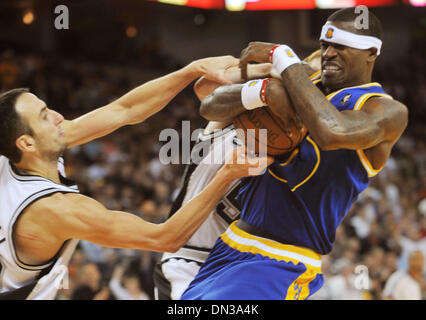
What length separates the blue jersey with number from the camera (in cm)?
273

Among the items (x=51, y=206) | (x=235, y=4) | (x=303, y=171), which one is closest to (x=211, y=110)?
(x=303, y=171)

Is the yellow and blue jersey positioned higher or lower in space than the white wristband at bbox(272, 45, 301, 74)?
lower

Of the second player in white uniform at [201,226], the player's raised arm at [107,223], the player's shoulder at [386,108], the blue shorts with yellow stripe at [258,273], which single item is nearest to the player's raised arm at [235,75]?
the second player in white uniform at [201,226]

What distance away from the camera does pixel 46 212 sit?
3.05m

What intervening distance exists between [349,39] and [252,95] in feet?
1.80

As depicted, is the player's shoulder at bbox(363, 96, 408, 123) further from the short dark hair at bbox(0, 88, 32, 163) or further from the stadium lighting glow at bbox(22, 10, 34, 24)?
the stadium lighting glow at bbox(22, 10, 34, 24)

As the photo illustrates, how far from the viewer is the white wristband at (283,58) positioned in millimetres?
2605

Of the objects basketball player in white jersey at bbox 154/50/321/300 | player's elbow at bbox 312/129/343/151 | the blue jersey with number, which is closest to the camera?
player's elbow at bbox 312/129/343/151

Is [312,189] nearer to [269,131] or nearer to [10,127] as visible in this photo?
[269,131]

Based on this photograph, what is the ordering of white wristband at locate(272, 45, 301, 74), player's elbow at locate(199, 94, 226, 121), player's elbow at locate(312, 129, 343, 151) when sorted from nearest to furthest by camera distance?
player's elbow at locate(312, 129, 343, 151) → white wristband at locate(272, 45, 301, 74) → player's elbow at locate(199, 94, 226, 121)

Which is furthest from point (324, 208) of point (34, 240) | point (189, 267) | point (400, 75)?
point (400, 75)

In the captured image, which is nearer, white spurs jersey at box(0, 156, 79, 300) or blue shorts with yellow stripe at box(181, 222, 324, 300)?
blue shorts with yellow stripe at box(181, 222, 324, 300)

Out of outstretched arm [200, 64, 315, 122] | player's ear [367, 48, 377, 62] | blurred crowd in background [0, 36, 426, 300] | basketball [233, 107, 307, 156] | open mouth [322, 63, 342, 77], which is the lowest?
blurred crowd in background [0, 36, 426, 300]

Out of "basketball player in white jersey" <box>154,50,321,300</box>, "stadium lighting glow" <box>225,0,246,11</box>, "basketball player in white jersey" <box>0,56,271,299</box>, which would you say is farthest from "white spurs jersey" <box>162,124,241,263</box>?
"stadium lighting glow" <box>225,0,246,11</box>
